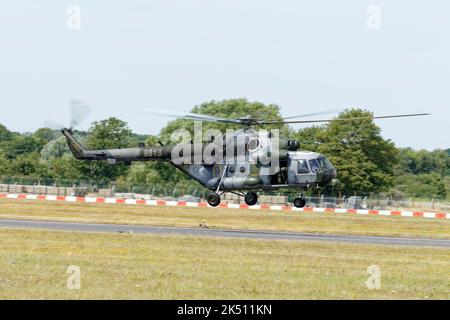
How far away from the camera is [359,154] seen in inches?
3226

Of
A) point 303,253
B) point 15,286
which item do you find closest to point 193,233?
point 303,253

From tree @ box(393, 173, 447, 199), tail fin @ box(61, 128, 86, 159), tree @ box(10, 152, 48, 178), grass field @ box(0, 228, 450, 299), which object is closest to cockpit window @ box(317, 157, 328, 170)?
grass field @ box(0, 228, 450, 299)

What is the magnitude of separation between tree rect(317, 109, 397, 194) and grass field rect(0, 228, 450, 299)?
161ft

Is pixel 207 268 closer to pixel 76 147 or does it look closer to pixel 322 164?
pixel 322 164

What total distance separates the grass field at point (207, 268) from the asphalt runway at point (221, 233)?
2595 mm

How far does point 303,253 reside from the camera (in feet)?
86.3

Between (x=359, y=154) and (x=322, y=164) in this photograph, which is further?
(x=359, y=154)

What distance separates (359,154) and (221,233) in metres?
49.4

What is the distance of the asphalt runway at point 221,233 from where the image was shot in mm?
33312

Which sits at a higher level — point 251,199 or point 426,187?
point 426,187

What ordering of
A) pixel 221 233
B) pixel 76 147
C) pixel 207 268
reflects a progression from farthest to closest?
1. pixel 76 147
2. pixel 221 233
3. pixel 207 268

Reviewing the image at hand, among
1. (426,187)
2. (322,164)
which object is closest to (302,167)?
(322,164)

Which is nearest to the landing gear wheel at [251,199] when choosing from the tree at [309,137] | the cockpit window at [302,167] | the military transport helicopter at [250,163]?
the military transport helicopter at [250,163]

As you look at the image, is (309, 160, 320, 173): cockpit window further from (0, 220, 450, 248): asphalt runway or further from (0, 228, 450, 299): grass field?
(0, 228, 450, 299): grass field
